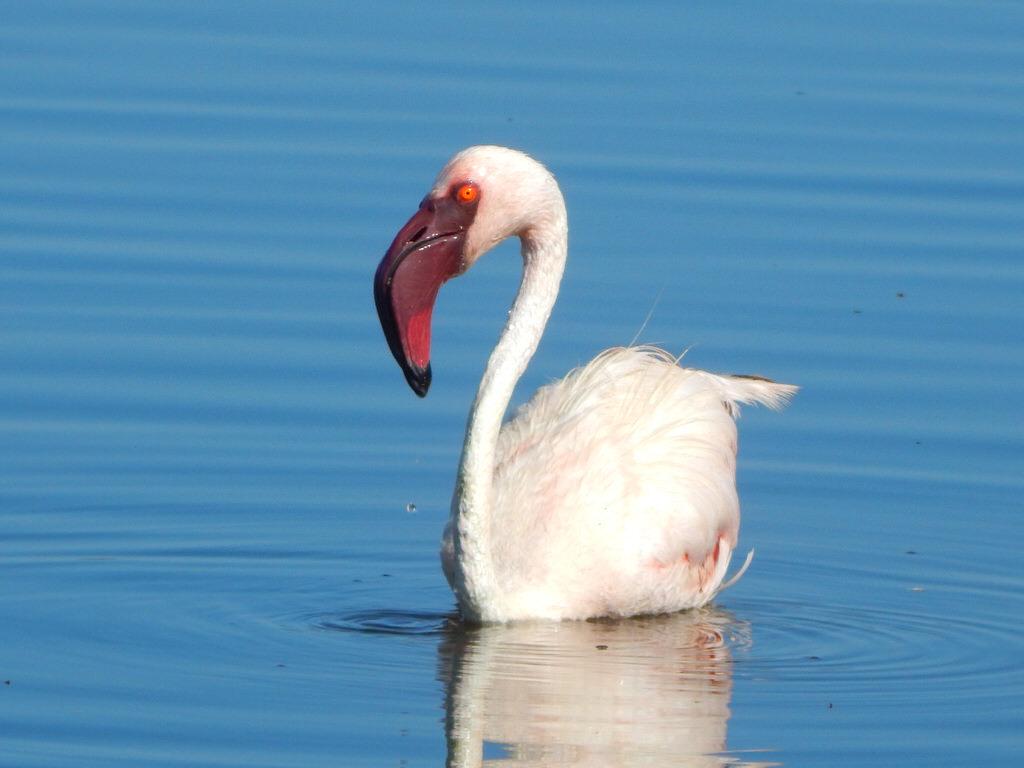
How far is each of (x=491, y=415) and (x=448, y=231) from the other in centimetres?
69

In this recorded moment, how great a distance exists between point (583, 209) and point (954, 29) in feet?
14.1

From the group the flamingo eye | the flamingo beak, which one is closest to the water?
the flamingo beak

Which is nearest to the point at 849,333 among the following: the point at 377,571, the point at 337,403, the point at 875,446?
the point at 875,446

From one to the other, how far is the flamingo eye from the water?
5.04 ft

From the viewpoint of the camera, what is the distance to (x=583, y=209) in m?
13.1

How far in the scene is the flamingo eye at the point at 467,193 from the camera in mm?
8508

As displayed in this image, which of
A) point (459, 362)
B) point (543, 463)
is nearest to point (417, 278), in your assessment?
point (543, 463)

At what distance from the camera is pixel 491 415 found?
8.66 meters

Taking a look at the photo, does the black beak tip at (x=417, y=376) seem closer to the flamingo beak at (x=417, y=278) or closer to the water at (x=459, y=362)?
the flamingo beak at (x=417, y=278)

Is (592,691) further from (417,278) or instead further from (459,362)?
(459,362)

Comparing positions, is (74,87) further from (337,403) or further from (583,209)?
(337,403)

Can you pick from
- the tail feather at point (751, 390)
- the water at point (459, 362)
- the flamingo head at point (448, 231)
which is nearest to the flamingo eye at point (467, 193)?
the flamingo head at point (448, 231)

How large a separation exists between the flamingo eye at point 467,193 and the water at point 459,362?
5.04 feet

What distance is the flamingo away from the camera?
851 centimetres
